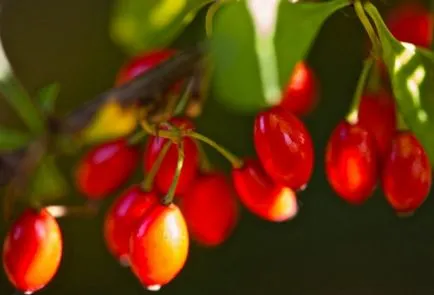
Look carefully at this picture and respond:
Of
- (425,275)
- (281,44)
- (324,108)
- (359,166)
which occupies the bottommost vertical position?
(425,275)

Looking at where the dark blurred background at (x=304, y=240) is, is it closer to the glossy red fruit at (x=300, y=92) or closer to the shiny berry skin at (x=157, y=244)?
the glossy red fruit at (x=300, y=92)

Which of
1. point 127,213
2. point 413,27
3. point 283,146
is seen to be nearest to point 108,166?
point 127,213

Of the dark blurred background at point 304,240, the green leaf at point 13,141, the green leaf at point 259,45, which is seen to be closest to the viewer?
the green leaf at point 259,45


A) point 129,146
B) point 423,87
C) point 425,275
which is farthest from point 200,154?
point 425,275

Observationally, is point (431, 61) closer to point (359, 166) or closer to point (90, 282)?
point (359, 166)

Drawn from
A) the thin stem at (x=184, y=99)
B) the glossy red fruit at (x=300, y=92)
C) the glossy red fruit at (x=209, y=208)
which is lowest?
the glossy red fruit at (x=209, y=208)

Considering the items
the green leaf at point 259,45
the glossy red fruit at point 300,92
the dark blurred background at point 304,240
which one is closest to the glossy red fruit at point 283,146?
the green leaf at point 259,45

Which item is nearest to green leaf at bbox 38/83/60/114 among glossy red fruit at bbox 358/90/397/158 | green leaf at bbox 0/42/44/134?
green leaf at bbox 0/42/44/134
